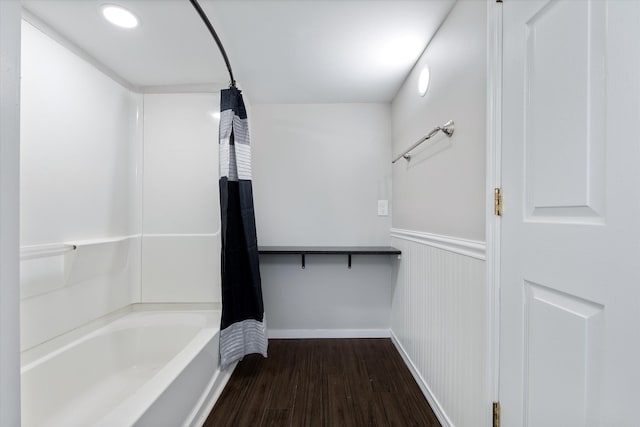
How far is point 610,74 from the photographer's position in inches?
22.7

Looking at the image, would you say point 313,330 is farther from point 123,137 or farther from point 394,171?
point 123,137

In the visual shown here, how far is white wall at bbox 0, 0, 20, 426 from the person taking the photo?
0.39 m

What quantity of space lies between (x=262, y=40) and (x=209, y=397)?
2.08 metres

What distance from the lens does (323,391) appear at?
1.59m

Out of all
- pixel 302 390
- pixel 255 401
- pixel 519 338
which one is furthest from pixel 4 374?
pixel 302 390

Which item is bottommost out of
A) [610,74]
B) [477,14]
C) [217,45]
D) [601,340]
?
[601,340]

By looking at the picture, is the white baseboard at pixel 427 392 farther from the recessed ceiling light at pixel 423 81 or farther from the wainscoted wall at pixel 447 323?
the recessed ceiling light at pixel 423 81

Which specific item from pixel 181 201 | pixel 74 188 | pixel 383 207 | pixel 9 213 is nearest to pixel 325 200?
pixel 383 207

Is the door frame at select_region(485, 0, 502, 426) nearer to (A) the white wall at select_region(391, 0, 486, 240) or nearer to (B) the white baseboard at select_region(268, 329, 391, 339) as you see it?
(A) the white wall at select_region(391, 0, 486, 240)

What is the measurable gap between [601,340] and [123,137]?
2.50 m

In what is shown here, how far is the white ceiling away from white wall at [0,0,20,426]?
1.14 meters

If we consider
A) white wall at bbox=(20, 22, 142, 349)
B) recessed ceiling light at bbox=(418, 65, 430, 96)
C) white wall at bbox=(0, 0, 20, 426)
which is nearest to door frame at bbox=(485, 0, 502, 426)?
recessed ceiling light at bbox=(418, 65, 430, 96)

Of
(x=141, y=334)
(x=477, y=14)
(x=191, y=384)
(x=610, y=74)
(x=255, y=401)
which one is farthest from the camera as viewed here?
(x=141, y=334)

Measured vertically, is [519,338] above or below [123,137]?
below
